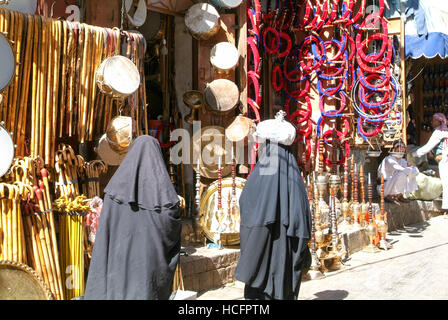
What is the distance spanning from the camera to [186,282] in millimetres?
5043

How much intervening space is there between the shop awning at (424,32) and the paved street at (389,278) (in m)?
4.01

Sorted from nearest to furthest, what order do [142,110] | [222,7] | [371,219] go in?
[142,110], [222,7], [371,219]

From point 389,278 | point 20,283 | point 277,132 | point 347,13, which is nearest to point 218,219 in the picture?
point 277,132

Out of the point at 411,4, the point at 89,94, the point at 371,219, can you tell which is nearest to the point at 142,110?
the point at 89,94

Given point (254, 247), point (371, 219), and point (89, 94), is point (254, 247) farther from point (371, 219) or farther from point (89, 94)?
point (371, 219)

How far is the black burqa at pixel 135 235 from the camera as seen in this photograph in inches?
129

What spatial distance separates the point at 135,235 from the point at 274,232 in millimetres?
1331

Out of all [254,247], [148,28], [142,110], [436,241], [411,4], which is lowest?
[436,241]

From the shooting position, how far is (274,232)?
13.8ft

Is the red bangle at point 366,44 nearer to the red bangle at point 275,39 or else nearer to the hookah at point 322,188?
the red bangle at point 275,39

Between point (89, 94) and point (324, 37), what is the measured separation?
481 cm

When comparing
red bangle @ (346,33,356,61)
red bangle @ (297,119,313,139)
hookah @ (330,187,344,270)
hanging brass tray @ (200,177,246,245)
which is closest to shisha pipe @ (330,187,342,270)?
hookah @ (330,187,344,270)

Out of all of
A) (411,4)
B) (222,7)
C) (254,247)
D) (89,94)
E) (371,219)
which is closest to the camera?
(254,247)

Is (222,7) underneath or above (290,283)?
above
